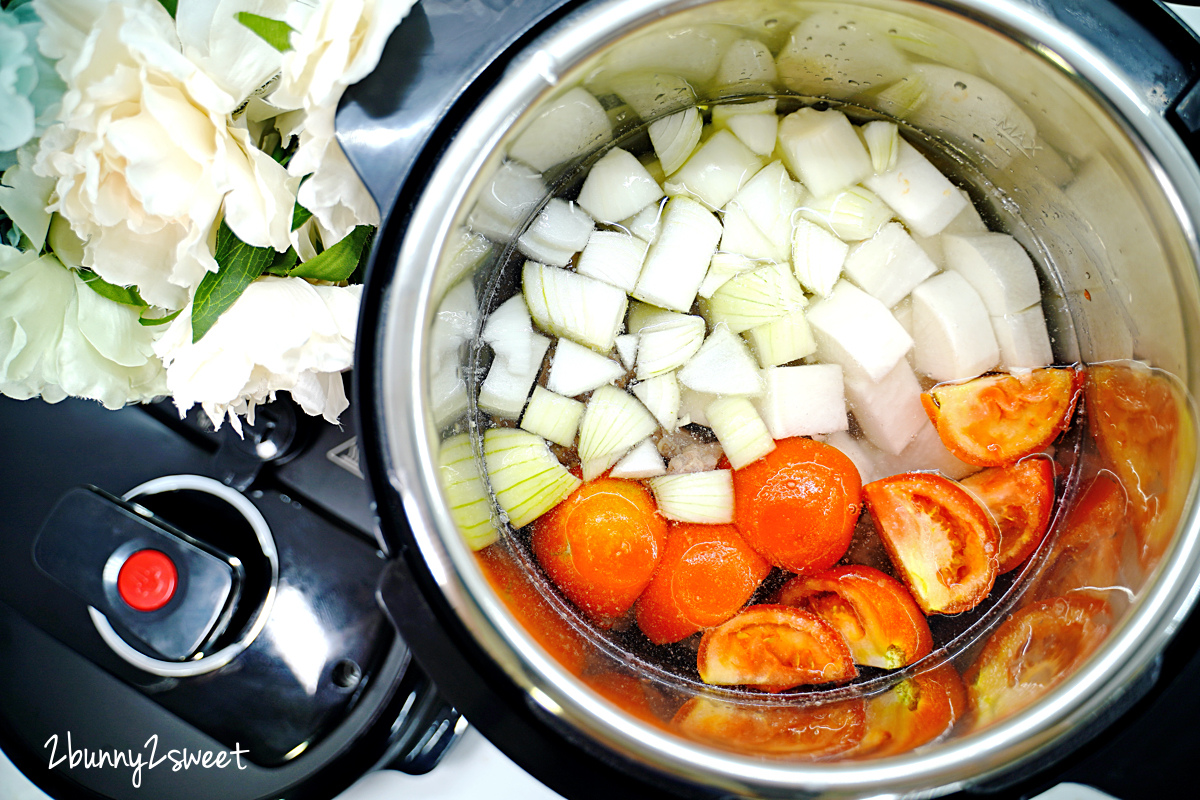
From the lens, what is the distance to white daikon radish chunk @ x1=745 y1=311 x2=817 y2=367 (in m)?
0.68

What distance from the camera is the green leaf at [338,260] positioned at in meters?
0.56

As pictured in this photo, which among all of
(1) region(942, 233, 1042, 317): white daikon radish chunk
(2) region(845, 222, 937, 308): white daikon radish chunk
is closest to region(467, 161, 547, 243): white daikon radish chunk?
(2) region(845, 222, 937, 308): white daikon radish chunk

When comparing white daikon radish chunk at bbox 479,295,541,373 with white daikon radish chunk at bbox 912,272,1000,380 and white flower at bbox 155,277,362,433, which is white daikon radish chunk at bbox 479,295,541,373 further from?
white daikon radish chunk at bbox 912,272,1000,380

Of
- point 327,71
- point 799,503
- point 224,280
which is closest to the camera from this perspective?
point 327,71

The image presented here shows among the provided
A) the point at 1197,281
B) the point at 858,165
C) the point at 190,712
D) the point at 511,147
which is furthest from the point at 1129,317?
the point at 190,712

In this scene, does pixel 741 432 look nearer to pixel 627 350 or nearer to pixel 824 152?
pixel 627 350

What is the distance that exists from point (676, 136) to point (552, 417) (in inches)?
12.0

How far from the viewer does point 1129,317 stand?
0.60 m

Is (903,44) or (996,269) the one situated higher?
(903,44)

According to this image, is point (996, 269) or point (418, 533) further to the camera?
point (996, 269)

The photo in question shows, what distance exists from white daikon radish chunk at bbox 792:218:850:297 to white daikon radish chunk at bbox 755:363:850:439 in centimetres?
8

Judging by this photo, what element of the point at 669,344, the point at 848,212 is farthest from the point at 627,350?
the point at 848,212

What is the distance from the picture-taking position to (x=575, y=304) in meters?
0.69

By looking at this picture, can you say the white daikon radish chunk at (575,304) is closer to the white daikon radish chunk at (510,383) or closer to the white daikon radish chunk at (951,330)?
the white daikon radish chunk at (510,383)
